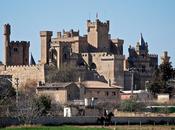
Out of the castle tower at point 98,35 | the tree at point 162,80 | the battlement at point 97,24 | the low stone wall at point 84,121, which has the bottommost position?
the low stone wall at point 84,121

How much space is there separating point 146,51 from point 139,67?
7495 millimetres

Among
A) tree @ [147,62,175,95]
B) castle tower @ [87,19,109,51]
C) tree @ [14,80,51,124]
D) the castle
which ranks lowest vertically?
tree @ [14,80,51,124]

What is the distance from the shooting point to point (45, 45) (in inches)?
4697

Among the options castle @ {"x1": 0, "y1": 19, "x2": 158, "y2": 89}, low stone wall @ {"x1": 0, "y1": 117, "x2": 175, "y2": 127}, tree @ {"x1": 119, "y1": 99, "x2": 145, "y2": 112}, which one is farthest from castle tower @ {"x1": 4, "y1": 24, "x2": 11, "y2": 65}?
low stone wall @ {"x1": 0, "y1": 117, "x2": 175, "y2": 127}

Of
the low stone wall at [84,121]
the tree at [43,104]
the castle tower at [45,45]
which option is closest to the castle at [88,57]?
the castle tower at [45,45]

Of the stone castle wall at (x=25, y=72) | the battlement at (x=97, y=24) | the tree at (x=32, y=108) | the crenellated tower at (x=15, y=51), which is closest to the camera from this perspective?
the tree at (x=32, y=108)

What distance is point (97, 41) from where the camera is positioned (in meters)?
123

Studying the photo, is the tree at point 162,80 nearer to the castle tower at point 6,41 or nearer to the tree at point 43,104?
the tree at point 43,104

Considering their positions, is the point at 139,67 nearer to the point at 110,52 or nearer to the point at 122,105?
the point at 110,52

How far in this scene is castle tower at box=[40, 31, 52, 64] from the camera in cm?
11689

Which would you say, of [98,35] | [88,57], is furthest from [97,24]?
[88,57]

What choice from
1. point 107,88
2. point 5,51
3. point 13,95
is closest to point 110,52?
point 5,51

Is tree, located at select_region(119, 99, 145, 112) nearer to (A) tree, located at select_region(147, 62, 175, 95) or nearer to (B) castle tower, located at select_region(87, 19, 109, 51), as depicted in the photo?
(A) tree, located at select_region(147, 62, 175, 95)

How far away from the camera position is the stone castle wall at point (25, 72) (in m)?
109
